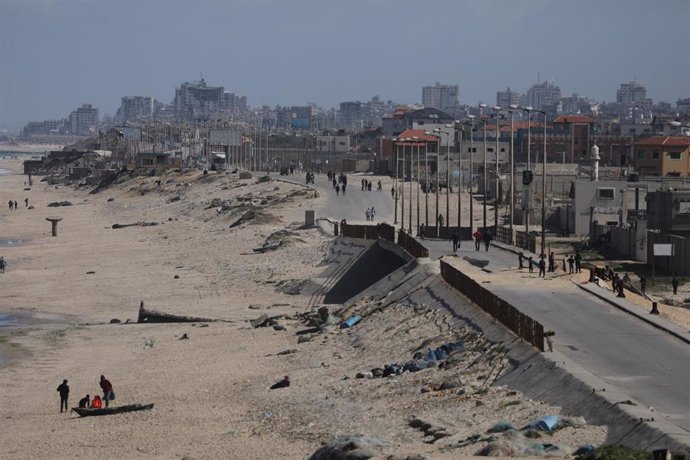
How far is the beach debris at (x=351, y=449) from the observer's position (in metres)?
19.2

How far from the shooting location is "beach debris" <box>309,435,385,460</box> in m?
19.2

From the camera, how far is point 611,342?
2602 centimetres

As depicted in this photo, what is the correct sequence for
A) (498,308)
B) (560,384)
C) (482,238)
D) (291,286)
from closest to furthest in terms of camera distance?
(560,384) → (498,308) → (291,286) → (482,238)

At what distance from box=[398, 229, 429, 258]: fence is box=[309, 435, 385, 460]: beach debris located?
70.0 ft

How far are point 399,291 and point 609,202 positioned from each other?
2189cm

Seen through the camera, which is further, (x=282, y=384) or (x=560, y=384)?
(x=282, y=384)

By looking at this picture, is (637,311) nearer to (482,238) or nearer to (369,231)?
(482,238)

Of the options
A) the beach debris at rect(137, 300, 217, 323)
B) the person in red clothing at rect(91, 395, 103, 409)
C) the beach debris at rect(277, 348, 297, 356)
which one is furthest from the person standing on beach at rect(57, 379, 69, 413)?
the beach debris at rect(137, 300, 217, 323)

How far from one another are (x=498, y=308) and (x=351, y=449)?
9946mm


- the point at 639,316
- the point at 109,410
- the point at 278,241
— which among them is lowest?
the point at 109,410

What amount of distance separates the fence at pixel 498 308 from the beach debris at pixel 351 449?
18.4 feet

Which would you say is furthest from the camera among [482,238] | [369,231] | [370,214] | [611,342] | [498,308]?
[370,214]

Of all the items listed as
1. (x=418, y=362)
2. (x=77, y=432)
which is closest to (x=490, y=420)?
(x=418, y=362)

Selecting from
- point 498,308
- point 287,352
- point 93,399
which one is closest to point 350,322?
point 287,352
